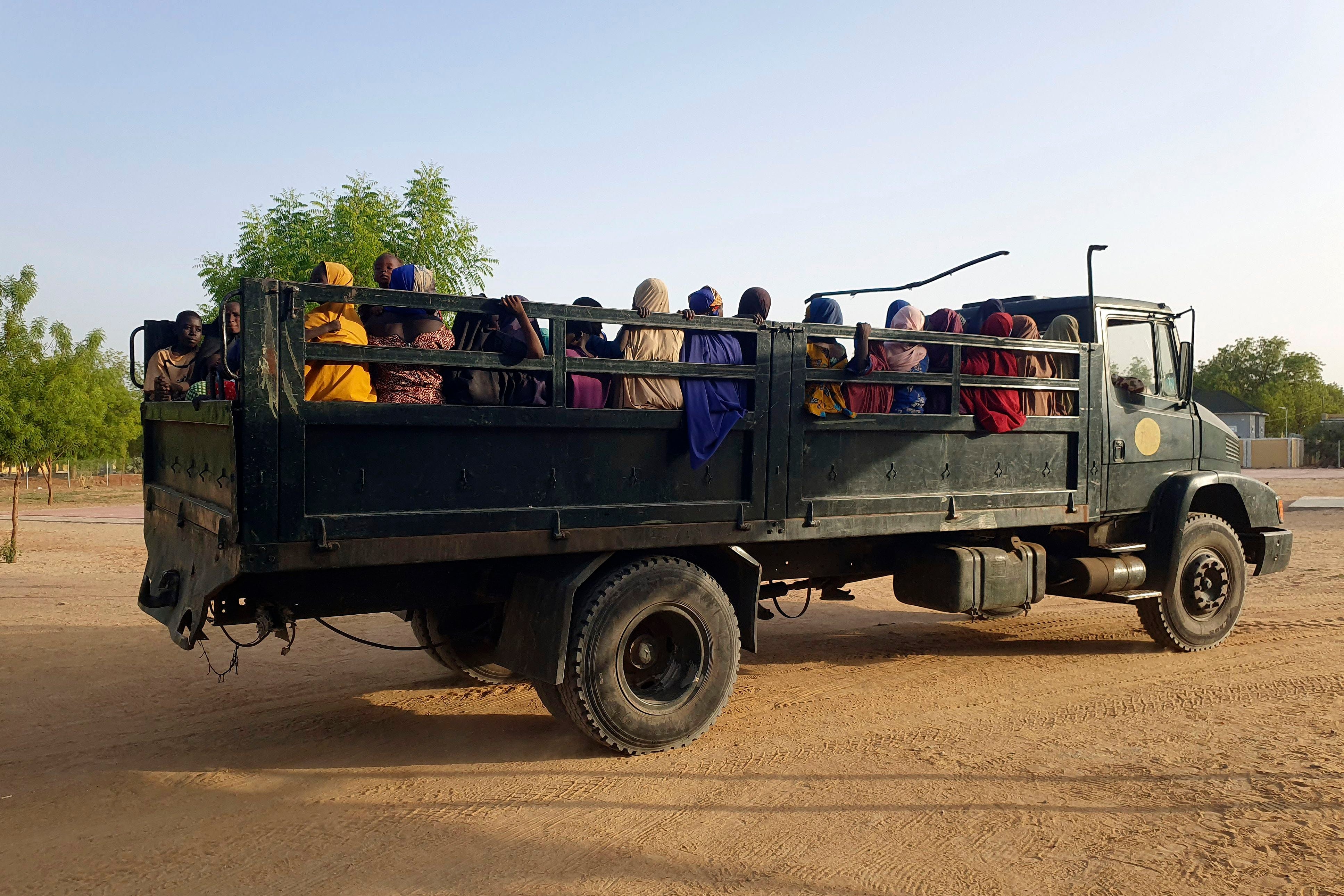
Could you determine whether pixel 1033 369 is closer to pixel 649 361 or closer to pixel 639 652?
pixel 649 361

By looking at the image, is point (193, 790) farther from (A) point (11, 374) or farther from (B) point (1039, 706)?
(A) point (11, 374)

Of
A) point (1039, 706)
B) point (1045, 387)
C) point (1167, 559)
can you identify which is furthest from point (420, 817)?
point (1167, 559)

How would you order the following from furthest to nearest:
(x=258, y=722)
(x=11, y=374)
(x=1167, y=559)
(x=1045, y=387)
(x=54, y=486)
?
(x=54, y=486) < (x=11, y=374) < (x=1167, y=559) < (x=1045, y=387) < (x=258, y=722)

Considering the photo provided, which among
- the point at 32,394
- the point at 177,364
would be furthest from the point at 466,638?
the point at 32,394

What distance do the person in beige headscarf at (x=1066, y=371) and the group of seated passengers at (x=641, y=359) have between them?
0.01m

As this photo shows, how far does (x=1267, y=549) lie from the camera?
25.9 feet

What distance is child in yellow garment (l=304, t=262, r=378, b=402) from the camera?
14.1 ft

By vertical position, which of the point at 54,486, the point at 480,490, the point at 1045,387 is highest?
the point at 1045,387

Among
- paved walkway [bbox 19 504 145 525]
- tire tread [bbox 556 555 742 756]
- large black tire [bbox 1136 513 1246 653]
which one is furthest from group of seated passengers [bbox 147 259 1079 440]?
paved walkway [bbox 19 504 145 525]

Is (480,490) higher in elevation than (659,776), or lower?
higher

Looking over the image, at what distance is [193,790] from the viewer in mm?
4566

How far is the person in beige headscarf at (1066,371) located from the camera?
674 cm

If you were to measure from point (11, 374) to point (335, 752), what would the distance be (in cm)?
1313

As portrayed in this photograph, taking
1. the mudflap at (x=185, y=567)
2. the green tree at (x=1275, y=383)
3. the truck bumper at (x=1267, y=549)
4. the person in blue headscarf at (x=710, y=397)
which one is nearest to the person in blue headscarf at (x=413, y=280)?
the person in blue headscarf at (x=710, y=397)
